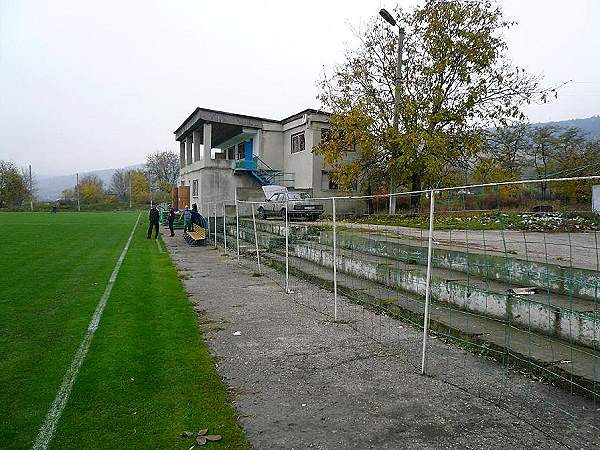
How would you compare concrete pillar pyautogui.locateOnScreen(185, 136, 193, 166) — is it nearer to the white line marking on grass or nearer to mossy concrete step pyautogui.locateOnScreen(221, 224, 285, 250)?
mossy concrete step pyautogui.locateOnScreen(221, 224, 285, 250)

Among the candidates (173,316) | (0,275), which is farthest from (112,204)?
(173,316)

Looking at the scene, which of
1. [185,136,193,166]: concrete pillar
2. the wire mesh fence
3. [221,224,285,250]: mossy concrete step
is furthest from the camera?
[185,136,193,166]: concrete pillar

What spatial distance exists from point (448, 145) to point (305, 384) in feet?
67.5

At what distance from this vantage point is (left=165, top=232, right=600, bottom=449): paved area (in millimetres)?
3932

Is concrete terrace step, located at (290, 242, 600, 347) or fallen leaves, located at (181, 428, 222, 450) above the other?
concrete terrace step, located at (290, 242, 600, 347)

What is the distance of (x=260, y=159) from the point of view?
34.1 meters

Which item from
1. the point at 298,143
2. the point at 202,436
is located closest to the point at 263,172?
the point at 298,143

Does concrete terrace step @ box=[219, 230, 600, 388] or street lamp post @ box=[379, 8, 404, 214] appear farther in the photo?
street lamp post @ box=[379, 8, 404, 214]

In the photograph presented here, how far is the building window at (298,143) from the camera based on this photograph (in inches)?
1276

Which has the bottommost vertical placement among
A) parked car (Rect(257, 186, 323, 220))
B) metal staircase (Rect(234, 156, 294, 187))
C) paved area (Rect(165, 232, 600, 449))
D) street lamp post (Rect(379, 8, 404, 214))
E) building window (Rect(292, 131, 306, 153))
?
paved area (Rect(165, 232, 600, 449))

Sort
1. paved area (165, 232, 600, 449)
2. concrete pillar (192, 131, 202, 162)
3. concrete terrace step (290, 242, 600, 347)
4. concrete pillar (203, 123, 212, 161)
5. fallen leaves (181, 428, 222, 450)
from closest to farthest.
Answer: fallen leaves (181, 428, 222, 450) → paved area (165, 232, 600, 449) → concrete terrace step (290, 242, 600, 347) → concrete pillar (203, 123, 212, 161) → concrete pillar (192, 131, 202, 162)

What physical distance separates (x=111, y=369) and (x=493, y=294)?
16.2 ft

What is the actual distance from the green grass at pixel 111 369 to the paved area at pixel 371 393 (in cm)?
37

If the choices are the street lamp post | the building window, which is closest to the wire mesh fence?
the street lamp post
